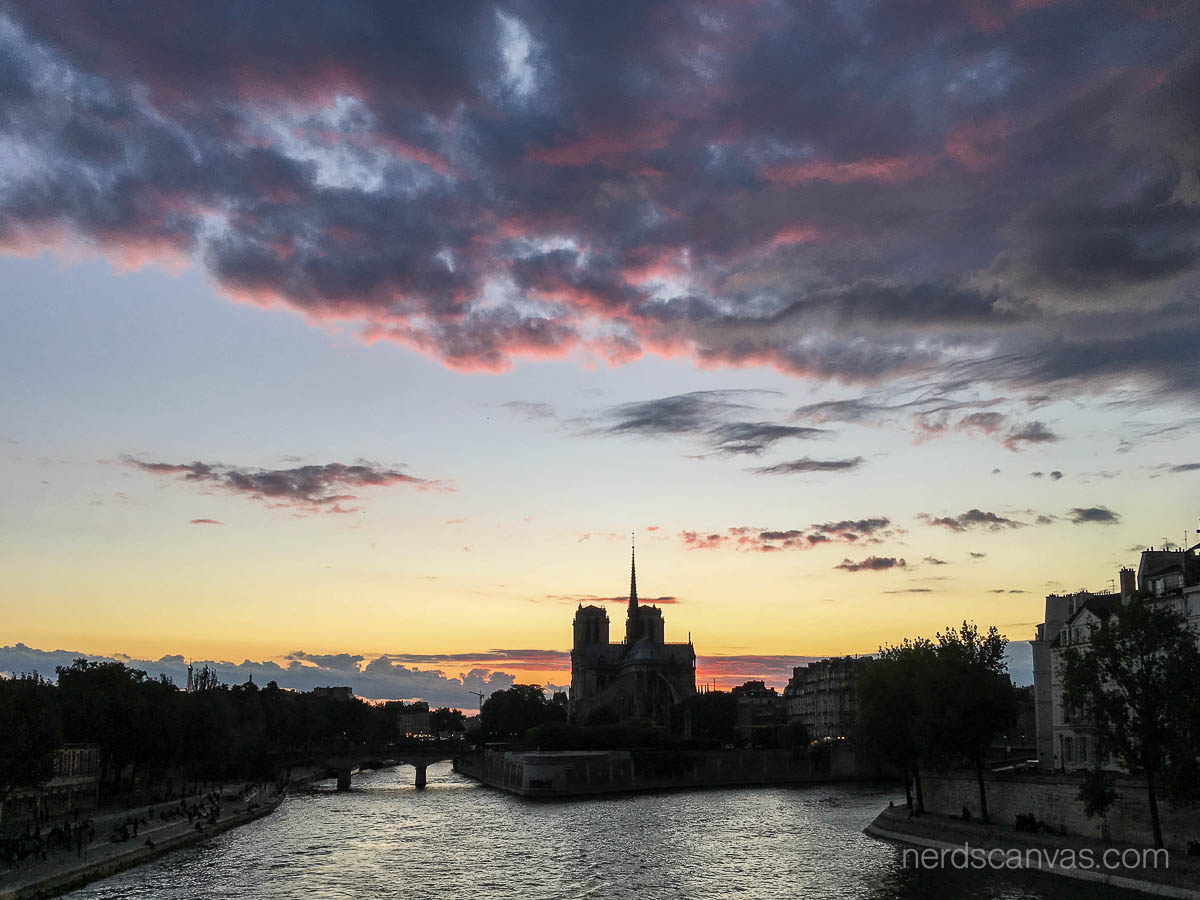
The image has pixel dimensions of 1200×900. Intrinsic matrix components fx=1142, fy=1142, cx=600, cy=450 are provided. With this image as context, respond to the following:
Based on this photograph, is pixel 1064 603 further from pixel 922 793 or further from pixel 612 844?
pixel 612 844

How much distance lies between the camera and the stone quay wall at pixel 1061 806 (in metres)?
54.6

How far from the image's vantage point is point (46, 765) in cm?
8025

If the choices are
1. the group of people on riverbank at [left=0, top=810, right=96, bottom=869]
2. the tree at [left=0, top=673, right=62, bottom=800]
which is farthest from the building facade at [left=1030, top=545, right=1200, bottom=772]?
the tree at [left=0, top=673, right=62, bottom=800]

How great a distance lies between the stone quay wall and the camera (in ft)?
179

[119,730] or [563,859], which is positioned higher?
[119,730]

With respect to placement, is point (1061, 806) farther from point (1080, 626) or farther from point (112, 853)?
point (112, 853)

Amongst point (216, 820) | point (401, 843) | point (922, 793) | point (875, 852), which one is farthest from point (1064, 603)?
point (216, 820)

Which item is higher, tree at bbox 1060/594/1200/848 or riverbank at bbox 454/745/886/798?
tree at bbox 1060/594/1200/848

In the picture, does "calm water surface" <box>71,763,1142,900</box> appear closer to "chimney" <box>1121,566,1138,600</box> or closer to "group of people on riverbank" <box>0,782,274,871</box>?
"group of people on riverbank" <box>0,782,274,871</box>

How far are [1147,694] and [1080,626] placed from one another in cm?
3151

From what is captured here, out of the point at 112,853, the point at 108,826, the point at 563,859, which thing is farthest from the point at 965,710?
the point at 108,826

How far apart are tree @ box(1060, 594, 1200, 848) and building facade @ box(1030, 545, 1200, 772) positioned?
188 centimetres

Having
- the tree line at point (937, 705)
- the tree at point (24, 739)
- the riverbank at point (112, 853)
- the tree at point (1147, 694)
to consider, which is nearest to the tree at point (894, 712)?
the tree line at point (937, 705)

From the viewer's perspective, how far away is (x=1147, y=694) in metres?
54.7
